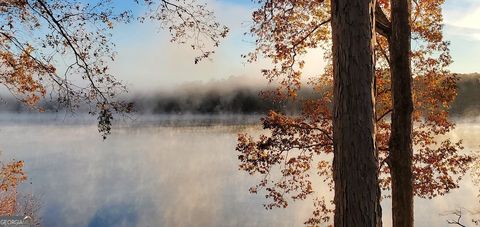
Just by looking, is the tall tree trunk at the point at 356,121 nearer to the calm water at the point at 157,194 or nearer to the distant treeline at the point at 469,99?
A: the calm water at the point at 157,194

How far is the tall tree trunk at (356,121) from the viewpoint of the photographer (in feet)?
15.3

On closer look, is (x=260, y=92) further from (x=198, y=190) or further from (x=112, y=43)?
(x=198, y=190)

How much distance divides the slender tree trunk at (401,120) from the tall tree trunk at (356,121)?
478cm

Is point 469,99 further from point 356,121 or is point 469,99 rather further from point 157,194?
point 356,121

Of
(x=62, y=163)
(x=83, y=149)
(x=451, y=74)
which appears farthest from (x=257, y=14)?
(x=83, y=149)

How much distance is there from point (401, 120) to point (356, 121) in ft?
16.5

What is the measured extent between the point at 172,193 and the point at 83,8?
193 feet

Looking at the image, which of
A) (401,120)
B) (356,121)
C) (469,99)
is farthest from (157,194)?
(469,99)

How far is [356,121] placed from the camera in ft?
15.4

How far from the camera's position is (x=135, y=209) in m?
53.5

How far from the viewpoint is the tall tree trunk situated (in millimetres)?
4660

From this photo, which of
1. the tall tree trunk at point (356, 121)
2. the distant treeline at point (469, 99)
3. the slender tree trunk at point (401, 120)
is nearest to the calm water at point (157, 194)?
the slender tree trunk at point (401, 120)

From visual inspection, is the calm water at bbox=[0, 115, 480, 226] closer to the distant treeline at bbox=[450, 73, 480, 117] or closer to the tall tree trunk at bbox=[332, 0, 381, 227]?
the tall tree trunk at bbox=[332, 0, 381, 227]

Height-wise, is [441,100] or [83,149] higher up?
[441,100]
